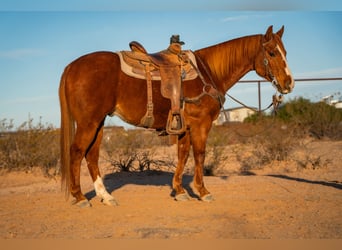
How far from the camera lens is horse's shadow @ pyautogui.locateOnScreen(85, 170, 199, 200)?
7.84 meters

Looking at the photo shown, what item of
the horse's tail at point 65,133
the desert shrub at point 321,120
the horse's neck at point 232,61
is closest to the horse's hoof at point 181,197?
the horse's tail at point 65,133

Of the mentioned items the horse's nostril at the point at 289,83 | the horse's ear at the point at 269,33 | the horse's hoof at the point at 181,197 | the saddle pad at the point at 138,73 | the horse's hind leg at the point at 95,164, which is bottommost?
the horse's hoof at the point at 181,197

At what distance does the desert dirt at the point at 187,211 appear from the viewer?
4.10 m

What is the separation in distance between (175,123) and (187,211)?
1.28m

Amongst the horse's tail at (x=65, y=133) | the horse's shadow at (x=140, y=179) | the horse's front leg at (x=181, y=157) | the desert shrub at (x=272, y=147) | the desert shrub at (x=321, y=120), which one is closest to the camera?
the horse's tail at (x=65, y=133)

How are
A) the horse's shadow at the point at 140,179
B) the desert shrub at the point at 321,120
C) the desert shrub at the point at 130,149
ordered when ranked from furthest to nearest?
the desert shrub at the point at 321,120 < the desert shrub at the point at 130,149 < the horse's shadow at the point at 140,179

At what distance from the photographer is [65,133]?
575cm

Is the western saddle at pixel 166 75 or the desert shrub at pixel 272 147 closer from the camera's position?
the western saddle at pixel 166 75

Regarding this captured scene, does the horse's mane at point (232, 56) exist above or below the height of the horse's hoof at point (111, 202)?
above

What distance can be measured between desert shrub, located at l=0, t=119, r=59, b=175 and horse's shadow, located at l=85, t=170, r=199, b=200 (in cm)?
196

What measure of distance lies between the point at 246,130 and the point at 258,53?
6.94 metres

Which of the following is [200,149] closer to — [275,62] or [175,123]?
[175,123]

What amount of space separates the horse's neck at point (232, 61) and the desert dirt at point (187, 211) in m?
1.85

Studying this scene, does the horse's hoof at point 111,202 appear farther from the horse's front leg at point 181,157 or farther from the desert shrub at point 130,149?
the desert shrub at point 130,149
